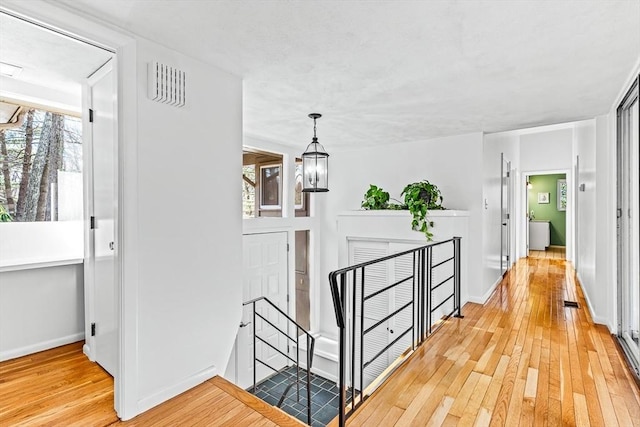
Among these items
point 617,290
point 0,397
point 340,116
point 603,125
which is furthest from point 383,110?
point 0,397

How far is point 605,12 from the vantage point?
1.73 metres

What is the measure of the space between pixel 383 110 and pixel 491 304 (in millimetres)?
2770

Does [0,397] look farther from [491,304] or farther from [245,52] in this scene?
[491,304]

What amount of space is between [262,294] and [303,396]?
1476 mm

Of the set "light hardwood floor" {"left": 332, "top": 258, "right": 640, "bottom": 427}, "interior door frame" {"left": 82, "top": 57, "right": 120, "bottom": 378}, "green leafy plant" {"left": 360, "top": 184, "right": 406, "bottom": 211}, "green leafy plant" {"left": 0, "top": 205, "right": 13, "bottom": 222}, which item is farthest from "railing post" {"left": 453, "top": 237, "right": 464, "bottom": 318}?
"green leafy plant" {"left": 0, "top": 205, "right": 13, "bottom": 222}

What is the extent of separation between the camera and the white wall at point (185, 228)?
2.05m

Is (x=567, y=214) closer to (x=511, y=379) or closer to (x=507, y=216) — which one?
(x=507, y=216)

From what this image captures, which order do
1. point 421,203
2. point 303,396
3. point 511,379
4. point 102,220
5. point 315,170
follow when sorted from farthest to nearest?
point 303,396
point 421,203
point 315,170
point 102,220
point 511,379

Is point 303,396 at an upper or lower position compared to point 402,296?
lower

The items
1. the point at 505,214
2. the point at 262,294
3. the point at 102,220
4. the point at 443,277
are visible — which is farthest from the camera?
the point at 505,214

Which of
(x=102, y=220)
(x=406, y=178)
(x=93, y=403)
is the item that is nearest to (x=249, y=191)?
(x=406, y=178)

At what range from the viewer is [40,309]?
280 centimetres

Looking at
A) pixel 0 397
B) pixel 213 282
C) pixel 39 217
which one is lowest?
pixel 0 397

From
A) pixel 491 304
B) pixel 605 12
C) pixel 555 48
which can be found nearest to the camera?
pixel 605 12
